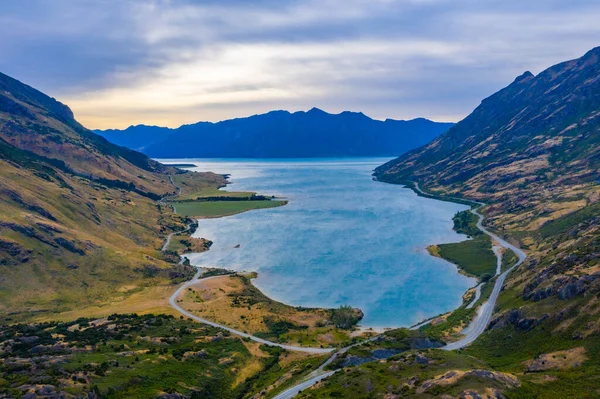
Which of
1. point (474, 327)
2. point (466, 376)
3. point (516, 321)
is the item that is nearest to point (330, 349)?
point (474, 327)

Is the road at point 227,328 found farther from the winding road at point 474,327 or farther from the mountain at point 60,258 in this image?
the mountain at point 60,258

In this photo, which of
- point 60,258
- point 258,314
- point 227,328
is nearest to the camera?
point 227,328

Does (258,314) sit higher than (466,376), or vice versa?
(466,376)

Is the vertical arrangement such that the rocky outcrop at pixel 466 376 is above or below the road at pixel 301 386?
above

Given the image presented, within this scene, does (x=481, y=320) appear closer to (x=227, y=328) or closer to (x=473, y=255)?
(x=227, y=328)

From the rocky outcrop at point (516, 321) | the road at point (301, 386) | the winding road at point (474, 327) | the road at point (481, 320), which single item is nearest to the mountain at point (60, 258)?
the road at point (301, 386)

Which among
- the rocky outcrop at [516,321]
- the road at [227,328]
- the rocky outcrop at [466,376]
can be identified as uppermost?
the rocky outcrop at [466,376]

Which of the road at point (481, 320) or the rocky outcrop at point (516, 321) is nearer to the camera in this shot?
the rocky outcrop at point (516, 321)

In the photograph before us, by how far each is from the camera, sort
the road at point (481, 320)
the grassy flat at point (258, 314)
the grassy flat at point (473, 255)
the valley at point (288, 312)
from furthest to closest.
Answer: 1. the grassy flat at point (473, 255)
2. the grassy flat at point (258, 314)
3. the road at point (481, 320)
4. the valley at point (288, 312)

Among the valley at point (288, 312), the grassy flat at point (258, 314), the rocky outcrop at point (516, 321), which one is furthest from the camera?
the grassy flat at point (258, 314)

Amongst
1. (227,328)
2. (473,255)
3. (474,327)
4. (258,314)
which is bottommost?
(227,328)

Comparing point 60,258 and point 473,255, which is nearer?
point 60,258

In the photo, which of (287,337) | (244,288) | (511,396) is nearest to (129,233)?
(244,288)
